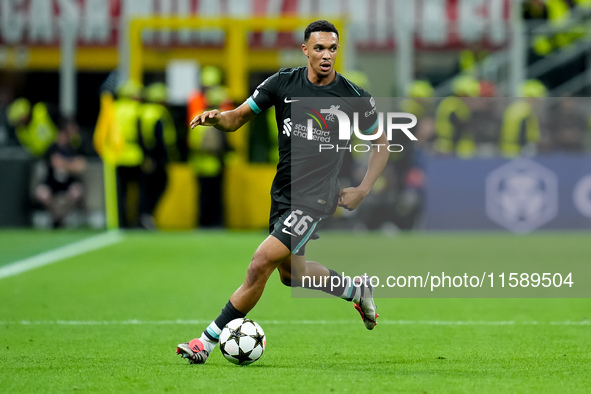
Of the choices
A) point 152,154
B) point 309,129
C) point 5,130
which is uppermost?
point 309,129

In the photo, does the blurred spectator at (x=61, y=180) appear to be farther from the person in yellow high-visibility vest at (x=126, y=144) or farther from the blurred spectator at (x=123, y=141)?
the person in yellow high-visibility vest at (x=126, y=144)

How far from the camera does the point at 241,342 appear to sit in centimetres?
688

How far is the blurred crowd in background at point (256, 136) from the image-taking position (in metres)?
18.2

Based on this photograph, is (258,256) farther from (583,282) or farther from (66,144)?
(66,144)

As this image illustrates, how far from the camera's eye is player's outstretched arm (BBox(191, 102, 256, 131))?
22.4 feet

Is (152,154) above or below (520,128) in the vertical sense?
below

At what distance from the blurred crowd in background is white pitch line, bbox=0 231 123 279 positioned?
138cm

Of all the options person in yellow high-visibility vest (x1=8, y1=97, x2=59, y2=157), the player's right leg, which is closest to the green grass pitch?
the player's right leg

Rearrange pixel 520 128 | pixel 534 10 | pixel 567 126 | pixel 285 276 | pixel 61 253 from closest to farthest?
pixel 285 276 → pixel 61 253 → pixel 520 128 → pixel 567 126 → pixel 534 10

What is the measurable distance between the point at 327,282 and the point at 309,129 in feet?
3.39

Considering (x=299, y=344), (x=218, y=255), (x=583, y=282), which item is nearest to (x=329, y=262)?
(x=218, y=255)

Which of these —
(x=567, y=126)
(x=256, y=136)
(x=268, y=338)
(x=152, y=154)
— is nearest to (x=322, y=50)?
(x=268, y=338)

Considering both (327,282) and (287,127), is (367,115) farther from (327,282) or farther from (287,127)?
(327,282)

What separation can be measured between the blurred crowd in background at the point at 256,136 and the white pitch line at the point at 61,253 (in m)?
1.38
